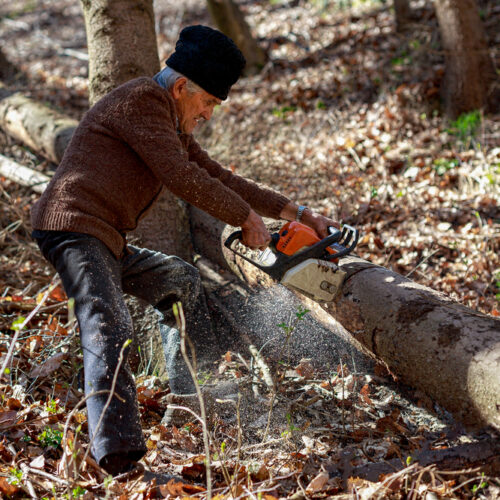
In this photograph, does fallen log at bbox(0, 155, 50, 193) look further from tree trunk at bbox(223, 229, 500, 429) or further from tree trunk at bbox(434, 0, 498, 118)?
tree trunk at bbox(434, 0, 498, 118)

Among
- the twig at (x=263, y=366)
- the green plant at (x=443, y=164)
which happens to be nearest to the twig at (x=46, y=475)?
the twig at (x=263, y=366)

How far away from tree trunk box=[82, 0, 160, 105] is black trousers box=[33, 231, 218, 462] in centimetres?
165

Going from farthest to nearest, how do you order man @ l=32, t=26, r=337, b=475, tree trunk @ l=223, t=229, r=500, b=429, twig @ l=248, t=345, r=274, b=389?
→ twig @ l=248, t=345, r=274, b=389 → man @ l=32, t=26, r=337, b=475 → tree trunk @ l=223, t=229, r=500, b=429

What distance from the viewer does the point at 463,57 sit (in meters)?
6.39

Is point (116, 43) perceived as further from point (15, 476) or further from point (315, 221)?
point (15, 476)

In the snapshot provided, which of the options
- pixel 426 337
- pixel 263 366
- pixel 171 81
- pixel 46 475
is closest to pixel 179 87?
pixel 171 81

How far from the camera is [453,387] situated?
2.64 m

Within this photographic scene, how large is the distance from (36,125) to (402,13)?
19.4 ft

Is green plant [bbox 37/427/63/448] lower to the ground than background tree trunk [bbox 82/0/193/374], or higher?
lower

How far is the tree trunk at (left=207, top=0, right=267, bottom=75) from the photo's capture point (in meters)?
9.35

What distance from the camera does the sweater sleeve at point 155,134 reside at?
2.78m

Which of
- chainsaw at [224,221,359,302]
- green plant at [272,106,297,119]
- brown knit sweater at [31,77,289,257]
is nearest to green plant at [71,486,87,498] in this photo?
brown knit sweater at [31,77,289,257]

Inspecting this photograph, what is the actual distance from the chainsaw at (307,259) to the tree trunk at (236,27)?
22.8 feet

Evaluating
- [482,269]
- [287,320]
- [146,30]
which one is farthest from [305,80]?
[287,320]
